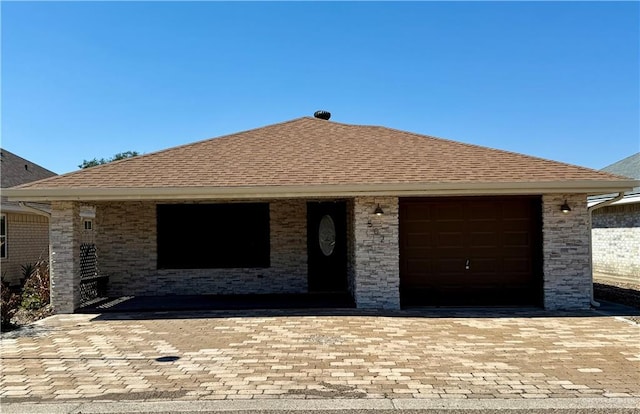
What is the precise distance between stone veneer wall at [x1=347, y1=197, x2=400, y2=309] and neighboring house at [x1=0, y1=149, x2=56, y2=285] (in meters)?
7.85

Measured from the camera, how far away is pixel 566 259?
10.3m

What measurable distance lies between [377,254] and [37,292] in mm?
7788

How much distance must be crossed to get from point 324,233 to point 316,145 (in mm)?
2327

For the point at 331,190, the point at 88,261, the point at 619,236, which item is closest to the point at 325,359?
the point at 331,190

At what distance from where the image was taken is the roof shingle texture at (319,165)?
1003cm

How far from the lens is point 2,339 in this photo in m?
8.02

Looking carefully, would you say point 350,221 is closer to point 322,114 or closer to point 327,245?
point 327,245

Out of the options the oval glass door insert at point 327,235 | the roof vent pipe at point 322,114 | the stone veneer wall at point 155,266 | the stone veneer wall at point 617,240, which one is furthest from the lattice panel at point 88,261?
the stone veneer wall at point 617,240

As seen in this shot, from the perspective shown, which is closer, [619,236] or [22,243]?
[22,243]

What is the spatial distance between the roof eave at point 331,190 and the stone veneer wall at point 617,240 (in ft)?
19.5

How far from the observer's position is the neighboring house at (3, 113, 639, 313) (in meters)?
9.91

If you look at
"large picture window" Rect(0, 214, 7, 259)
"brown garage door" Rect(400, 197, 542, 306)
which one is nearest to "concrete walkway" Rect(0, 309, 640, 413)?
"brown garage door" Rect(400, 197, 542, 306)

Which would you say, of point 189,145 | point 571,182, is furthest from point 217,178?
point 571,182

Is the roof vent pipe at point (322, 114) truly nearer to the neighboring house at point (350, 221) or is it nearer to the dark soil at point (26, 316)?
the neighboring house at point (350, 221)
